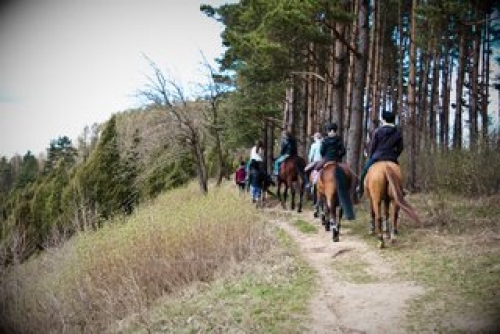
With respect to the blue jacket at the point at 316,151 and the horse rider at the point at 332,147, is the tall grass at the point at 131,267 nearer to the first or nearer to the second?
the horse rider at the point at 332,147

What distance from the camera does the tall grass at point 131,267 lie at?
8.53 metres

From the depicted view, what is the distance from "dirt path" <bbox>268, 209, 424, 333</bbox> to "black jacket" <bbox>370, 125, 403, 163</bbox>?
1.77m

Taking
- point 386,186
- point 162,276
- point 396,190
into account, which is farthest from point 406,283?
point 162,276

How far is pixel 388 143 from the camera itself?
28.8ft

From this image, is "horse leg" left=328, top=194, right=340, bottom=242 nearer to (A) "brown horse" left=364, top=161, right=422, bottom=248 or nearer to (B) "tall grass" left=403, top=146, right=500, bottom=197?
(A) "brown horse" left=364, top=161, right=422, bottom=248

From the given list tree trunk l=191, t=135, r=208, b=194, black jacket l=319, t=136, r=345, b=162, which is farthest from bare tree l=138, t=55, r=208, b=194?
black jacket l=319, t=136, r=345, b=162

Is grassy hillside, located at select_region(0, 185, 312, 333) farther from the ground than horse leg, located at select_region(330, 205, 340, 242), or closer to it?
closer to it

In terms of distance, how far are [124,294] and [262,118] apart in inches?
597

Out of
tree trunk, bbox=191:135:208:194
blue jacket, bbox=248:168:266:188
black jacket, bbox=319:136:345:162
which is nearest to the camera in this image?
black jacket, bbox=319:136:345:162

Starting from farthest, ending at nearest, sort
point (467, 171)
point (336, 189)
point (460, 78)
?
1. point (460, 78)
2. point (467, 171)
3. point (336, 189)

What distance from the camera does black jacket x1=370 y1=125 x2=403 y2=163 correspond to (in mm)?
8773

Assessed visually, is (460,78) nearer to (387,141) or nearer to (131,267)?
(387,141)

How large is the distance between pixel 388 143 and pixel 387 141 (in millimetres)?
44

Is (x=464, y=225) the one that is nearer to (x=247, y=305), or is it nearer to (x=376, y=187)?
(x=376, y=187)
